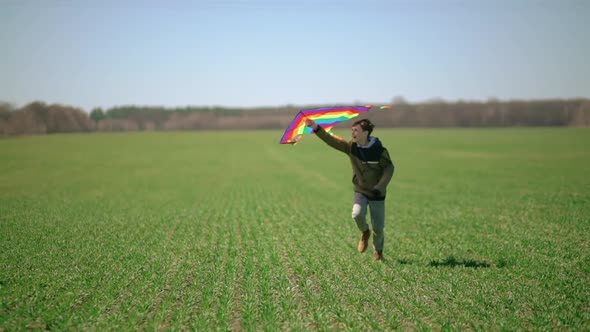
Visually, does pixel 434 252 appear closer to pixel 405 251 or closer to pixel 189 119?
pixel 405 251

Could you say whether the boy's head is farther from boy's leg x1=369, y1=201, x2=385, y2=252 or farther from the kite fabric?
boy's leg x1=369, y1=201, x2=385, y2=252

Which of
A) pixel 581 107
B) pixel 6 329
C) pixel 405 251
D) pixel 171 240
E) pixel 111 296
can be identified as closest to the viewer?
pixel 6 329

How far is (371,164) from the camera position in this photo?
302 inches

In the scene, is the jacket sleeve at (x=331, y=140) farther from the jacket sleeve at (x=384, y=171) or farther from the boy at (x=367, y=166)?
the jacket sleeve at (x=384, y=171)

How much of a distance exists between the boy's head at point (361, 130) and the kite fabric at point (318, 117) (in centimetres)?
56

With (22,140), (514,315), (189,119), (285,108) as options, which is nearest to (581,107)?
(285,108)

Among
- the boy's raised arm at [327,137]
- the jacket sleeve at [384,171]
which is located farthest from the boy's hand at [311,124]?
the jacket sleeve at [384,171]

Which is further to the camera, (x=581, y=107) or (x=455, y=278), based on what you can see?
(x=581, y=107)

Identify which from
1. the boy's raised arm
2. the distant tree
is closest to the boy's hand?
the boy's raised arm

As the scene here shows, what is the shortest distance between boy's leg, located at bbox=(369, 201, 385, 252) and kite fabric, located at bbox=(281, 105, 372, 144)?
164cm

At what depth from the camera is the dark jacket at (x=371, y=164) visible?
24.9 ft

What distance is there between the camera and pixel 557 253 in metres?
8.68

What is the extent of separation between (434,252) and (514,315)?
3.75 meters

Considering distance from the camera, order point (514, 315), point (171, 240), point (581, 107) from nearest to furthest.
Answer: point (514, 315) → point (171, 240) → point (581, 107)
